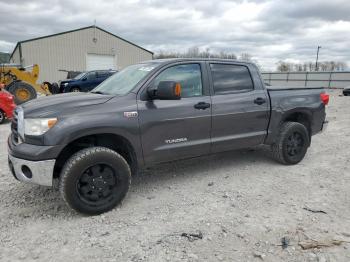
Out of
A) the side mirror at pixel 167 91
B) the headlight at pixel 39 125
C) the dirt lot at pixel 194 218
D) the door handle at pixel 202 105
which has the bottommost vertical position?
the dirt lot at pixel 194 218

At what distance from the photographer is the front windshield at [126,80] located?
3.99 meters

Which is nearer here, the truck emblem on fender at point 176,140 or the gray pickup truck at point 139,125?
the gray pickup truck at point 139,125

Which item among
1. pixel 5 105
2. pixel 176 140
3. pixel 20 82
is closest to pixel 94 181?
pixel 176 140

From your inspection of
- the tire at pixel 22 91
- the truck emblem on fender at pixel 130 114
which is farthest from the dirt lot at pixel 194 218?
the tire at pixel 22 91

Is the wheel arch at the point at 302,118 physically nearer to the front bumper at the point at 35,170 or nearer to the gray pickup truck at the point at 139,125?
the gray pickup truck at the point at 139,125

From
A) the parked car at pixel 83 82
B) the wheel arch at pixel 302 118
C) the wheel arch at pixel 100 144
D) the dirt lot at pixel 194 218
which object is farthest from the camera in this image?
the parked car at pixel 83 82

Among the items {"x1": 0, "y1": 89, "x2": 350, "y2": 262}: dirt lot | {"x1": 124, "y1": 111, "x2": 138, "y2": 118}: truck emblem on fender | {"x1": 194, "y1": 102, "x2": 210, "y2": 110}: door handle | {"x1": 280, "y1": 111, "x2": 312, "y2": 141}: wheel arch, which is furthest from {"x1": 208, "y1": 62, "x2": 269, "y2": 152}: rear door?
{"x1": 124, "y1": 111, "x2": 138, "y2": 118}: truck emblem on fender

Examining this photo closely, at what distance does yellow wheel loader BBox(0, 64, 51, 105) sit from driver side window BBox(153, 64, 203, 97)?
1053 centimetres

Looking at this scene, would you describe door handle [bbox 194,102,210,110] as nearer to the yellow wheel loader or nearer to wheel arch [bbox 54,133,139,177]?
wheel arch [bbox 54,133,139,177]

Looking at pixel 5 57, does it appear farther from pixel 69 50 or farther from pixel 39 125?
pixel 39 125

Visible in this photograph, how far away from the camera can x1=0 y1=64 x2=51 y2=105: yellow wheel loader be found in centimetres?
1323

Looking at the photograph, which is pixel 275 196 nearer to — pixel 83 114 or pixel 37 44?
pixel 83 114

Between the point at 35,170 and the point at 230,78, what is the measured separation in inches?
115

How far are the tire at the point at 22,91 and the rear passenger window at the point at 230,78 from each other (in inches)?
434
